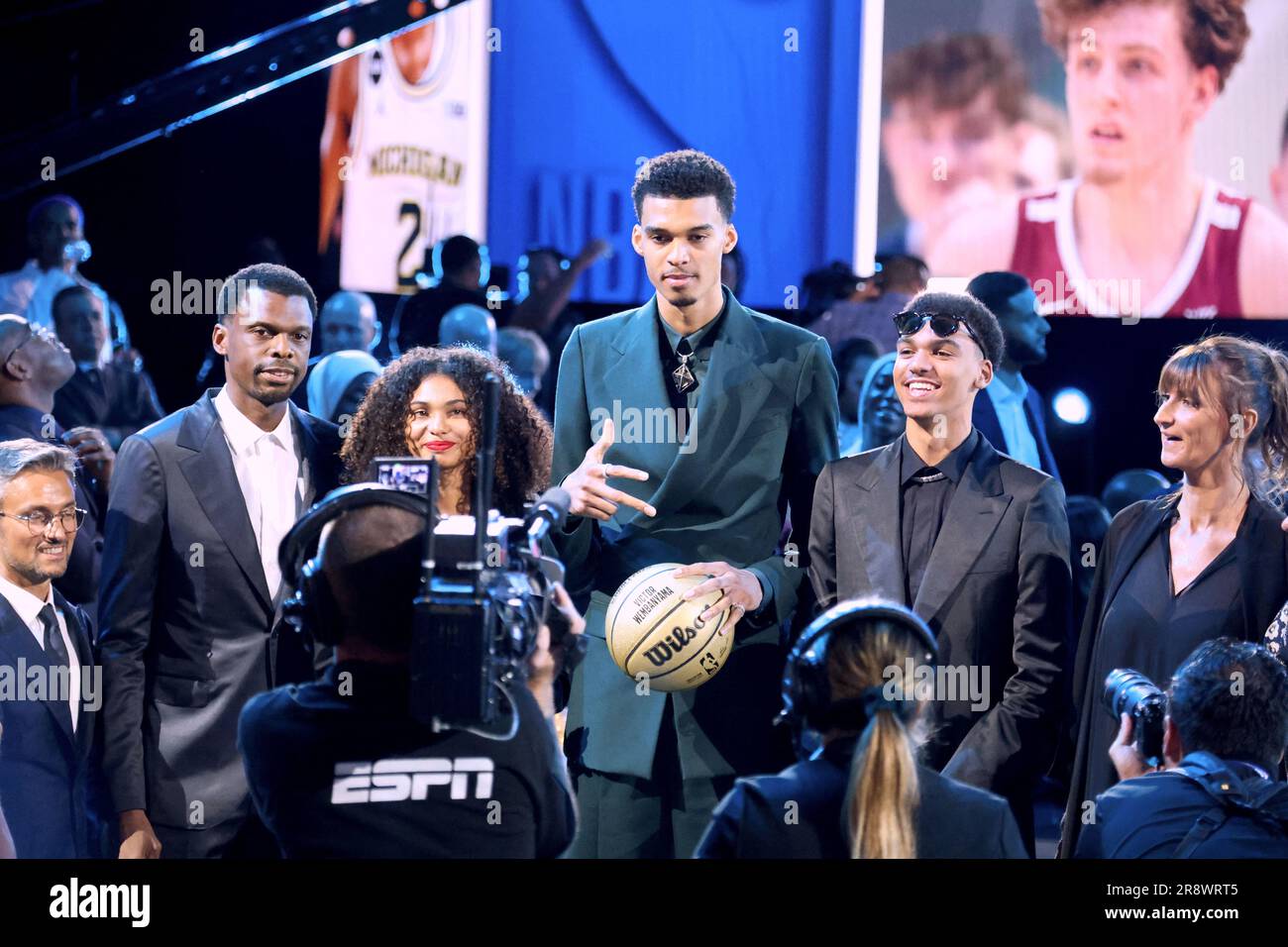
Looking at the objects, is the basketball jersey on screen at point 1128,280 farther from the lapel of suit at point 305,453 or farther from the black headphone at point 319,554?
the black headphone at point 319,554

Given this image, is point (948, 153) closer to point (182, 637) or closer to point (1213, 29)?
point (1213, 29)

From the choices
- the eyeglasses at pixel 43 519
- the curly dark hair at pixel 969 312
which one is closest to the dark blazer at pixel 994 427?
the curly dark hair at pixel 969 312

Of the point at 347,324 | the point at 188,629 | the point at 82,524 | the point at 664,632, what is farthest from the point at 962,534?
the point at 347,324

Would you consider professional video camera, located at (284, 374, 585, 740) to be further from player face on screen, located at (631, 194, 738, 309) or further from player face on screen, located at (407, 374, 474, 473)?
player face on screen, located at (631, 194, 738, 309)

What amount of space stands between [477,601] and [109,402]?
10.3 feet

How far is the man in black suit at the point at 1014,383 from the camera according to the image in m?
4.78

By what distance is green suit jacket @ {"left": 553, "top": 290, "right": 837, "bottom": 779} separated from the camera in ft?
12.7

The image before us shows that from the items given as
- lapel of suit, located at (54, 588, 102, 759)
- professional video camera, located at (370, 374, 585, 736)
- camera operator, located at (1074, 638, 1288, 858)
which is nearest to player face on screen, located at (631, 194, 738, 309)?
professional video camera, located at (370, 374, 585, 736)

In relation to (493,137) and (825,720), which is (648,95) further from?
(825,720)

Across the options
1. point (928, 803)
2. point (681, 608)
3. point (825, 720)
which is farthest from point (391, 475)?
point (928, 803)

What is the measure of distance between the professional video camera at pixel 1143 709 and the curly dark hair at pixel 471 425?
149 centimetres
